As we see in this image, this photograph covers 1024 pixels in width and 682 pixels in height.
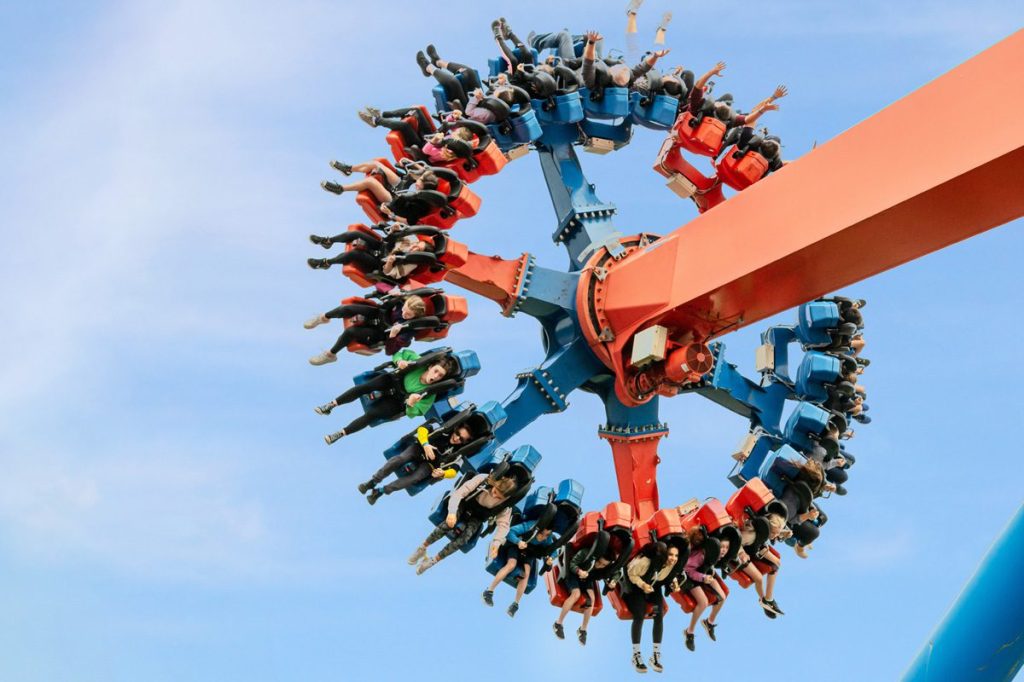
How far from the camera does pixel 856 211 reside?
8227 millimetres

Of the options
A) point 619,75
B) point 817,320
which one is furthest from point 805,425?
point 619,75

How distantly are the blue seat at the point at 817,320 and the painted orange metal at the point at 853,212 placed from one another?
2.13 metres

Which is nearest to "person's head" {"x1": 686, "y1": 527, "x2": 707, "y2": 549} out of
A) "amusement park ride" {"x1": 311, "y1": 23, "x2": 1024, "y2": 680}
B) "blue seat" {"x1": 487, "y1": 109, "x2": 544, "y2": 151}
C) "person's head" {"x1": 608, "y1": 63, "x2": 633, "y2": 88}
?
"amusement park ride" {"x1": 311, "y1": 23, "x2": 1024, "y2": 680}

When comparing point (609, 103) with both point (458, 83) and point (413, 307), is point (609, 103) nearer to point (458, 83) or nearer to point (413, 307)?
point (458, 83)

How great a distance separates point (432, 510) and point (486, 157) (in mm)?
3063

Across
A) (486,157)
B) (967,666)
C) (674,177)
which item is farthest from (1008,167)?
(674,177)

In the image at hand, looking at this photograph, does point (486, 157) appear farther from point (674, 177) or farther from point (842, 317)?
point (842, 317)

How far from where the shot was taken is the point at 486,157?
36.1 ft

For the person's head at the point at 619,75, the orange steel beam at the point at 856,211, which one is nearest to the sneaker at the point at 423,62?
the person's head at the point at 619,75

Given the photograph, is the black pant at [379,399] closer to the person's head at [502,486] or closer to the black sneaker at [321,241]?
the person's head at [502,486]

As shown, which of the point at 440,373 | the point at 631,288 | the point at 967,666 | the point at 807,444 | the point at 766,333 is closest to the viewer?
the point at 967,666

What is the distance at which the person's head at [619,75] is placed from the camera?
39.6 feet

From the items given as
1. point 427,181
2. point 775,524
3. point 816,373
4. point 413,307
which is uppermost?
point 427,181

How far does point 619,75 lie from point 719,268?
326cm
